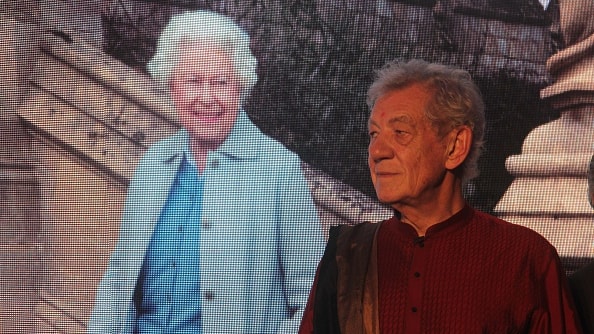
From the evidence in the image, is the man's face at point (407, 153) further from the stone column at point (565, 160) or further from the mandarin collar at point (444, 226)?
the stone column at point (565, 160)

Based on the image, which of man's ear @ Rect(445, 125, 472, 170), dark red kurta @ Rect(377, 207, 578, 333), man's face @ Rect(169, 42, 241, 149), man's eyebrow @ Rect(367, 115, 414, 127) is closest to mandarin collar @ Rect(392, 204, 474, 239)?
dark red kurta @ Rect(377, 207, 578, 333)

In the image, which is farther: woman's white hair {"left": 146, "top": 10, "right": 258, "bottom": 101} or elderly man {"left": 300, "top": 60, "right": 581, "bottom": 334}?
woman's white hair {"left": 146, "top": 10, "right": 258, "bottom": 101}

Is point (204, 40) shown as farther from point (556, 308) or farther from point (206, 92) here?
point (556, 308)

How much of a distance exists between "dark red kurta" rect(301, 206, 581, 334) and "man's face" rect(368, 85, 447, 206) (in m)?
0.10

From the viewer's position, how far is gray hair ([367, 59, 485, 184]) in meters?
1.82

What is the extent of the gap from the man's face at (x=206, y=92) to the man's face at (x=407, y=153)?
1191 millimetres

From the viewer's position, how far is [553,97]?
2838 millimetres

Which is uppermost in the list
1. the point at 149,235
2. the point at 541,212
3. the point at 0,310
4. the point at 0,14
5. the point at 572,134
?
the point at 0,14

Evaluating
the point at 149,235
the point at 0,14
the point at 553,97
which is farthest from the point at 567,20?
the point at 0,14

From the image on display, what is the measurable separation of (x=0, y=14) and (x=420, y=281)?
206 centimetres

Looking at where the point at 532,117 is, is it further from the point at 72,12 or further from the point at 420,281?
the point at 72,12

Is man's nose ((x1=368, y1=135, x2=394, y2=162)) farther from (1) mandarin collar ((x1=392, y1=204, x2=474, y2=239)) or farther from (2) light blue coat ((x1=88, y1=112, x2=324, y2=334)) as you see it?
(2) light blue coat ((x1=88, y1=112, x2=324, y2=334))

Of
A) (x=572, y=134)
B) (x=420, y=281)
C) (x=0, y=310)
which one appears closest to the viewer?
(x=420, y=281)

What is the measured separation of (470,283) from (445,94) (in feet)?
1.39
